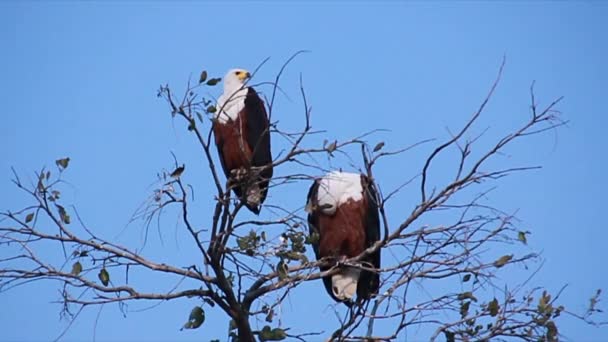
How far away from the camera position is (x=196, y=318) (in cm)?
413

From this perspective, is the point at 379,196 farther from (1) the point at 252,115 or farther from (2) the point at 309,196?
(1) the point at 252,115

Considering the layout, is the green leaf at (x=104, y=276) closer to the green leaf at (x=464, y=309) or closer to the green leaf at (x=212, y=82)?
A: the green leaf at (x=212, y=82)

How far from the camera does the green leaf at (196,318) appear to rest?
413 centimetres

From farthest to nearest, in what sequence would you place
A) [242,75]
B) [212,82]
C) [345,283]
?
A: [242,75] → [345,283] → [212,82]

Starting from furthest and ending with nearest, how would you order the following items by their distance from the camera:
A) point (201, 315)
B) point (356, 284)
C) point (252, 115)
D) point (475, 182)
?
point (252, 115)
point (356, 284)
point (201, 315)
point (475, 182)

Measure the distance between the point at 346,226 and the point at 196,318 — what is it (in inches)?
52.7

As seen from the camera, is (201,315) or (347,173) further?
(347,173)

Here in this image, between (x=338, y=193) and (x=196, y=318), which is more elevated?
(x=338, y=193)

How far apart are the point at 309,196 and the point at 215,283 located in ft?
4.25

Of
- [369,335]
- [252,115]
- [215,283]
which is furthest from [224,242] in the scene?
[252,115]

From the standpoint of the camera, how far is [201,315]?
13.6 feet

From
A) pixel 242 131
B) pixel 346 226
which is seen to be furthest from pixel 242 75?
pixel 346 226

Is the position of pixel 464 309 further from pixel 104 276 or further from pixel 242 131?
pixel 242 131

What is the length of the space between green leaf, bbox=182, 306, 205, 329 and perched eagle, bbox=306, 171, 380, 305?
120cm
